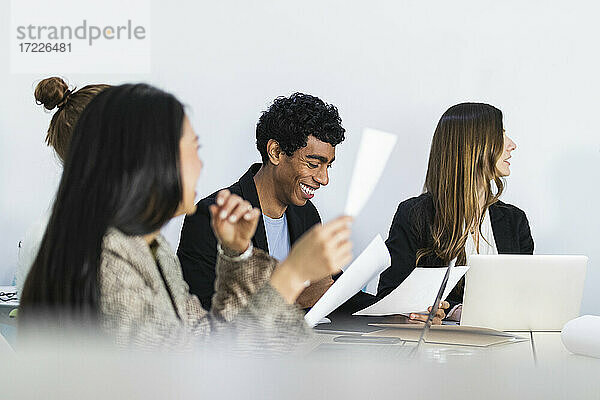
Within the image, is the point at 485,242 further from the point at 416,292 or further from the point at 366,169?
the point at 366,169

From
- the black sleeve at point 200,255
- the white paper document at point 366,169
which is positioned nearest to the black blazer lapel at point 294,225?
the black sleeve at point 200,255

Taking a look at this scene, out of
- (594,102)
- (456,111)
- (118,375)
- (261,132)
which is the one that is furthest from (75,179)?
(594,102)

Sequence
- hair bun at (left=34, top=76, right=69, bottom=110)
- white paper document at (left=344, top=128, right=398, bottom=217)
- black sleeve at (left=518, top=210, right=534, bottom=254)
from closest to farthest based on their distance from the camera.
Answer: white paper document at (left=344, top=128, right=398, bottom=217), hair bun at (left=34, top=76, right=69, bottom=110), black sleeve at (left=518, top=210, right=534, bottom=254)

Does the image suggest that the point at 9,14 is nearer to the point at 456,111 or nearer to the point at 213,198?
the point at 213,198

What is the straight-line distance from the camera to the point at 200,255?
5.57 feet

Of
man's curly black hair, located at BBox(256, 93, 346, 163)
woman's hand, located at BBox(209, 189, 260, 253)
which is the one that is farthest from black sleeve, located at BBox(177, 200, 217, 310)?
woman's hand, located at BBox(209, 189, 260, 253)

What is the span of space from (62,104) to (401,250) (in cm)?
91

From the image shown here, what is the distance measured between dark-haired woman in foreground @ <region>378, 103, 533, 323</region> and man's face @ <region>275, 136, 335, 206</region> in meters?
0.23

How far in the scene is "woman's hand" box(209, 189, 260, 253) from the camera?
2.35 ft

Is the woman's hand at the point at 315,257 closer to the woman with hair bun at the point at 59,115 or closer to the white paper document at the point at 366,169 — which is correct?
the white paper document at the point at 366,169

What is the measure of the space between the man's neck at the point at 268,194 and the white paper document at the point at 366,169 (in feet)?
3.45

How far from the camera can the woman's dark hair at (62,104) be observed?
1.20m

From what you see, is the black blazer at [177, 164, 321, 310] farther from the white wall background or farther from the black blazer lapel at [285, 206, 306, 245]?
the white wall background

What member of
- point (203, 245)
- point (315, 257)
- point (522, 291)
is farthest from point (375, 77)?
point (315, 257)
